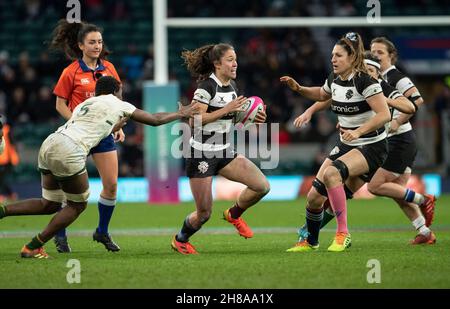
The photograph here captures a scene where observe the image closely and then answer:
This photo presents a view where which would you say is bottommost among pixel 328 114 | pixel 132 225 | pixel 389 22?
pixel 132 225

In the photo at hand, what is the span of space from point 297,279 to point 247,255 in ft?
5.77

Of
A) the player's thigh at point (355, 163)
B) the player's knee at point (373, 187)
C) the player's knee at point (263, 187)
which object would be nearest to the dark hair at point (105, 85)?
the player's knee at point (263, 187)

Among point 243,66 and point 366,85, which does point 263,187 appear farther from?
point 243,66

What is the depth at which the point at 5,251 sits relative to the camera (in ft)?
32.7

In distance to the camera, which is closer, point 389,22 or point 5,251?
point 5,251

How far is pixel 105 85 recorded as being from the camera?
9109 mm

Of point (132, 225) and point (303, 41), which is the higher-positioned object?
point (303, 41)

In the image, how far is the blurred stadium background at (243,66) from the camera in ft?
68.1

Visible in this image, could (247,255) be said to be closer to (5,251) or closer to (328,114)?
(5,251)

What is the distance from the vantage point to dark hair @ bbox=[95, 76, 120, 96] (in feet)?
29.9

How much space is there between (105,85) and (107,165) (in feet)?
3.20

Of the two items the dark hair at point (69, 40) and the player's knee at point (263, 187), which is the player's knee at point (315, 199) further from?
the dark hair at point (69, 40)

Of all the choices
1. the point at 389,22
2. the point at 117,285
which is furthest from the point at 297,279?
the point at 389,22

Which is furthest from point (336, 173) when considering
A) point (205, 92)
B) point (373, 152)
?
point (205, 92)
